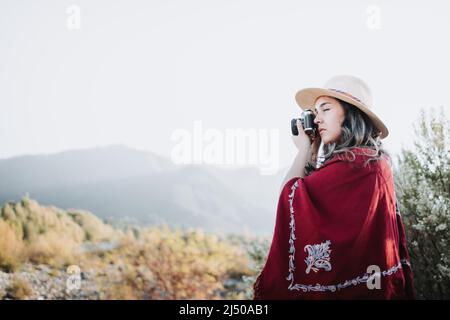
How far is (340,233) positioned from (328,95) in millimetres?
804

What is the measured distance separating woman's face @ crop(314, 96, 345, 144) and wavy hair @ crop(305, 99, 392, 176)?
0.07ft

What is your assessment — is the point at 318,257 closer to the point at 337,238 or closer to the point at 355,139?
the point at 337,238

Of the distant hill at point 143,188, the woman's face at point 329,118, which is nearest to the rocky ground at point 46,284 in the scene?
the distant hill at point 143,188

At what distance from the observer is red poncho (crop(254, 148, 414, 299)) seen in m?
1.91

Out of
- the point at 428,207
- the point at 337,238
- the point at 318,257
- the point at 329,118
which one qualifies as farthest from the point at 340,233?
the point at 428,207

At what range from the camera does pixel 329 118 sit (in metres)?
2.23

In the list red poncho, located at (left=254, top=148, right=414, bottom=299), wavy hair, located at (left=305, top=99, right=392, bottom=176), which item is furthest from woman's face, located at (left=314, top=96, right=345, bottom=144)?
red poncho, located at (left=254, top=148, right=414, bottom=299)

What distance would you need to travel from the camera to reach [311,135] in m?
2.29

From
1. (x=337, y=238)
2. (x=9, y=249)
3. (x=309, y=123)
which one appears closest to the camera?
(x=337, y=238)

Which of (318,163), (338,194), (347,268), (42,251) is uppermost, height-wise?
(318,163)
